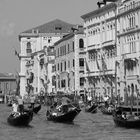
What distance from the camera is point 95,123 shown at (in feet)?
122

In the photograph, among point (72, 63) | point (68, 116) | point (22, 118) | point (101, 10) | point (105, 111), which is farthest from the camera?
point (72, 63)

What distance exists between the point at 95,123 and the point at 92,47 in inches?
921

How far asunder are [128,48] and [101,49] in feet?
20.0

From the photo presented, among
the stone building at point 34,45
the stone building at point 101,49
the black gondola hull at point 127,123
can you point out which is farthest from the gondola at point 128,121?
the stone building at point 34,45

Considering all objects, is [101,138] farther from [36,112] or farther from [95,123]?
[36,112]

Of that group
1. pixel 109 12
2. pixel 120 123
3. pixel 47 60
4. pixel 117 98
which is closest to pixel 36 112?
pixel 117 98

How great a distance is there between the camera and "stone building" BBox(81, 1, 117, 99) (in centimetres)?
5609

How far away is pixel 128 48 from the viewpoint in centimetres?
5241

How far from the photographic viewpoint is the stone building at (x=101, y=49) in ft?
184

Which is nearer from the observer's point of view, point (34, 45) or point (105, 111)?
point (105, 111)

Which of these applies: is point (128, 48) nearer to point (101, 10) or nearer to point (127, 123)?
point (101, 10)

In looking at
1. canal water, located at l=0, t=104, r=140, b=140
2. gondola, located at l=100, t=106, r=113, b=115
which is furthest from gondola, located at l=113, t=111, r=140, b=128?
gondola, located at l=100, t=106, r=113, b=115

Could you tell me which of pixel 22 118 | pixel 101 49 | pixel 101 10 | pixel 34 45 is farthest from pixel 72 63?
pixel 22 118

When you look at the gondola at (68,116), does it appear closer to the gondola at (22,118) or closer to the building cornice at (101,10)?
the gondola at (22,118)
